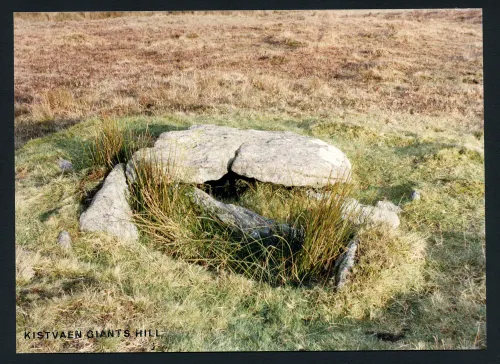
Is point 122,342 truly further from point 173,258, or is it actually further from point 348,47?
point 348,47

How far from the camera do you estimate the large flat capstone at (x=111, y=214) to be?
4.72 meters

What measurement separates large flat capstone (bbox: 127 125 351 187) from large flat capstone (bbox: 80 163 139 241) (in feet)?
0.97

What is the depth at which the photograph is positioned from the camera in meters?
3.99

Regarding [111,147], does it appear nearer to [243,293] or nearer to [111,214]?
[111,214]

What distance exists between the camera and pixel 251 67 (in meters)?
8.79

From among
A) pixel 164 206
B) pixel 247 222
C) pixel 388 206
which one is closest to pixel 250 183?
pixel 247 222

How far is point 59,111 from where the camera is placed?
715 centimetres

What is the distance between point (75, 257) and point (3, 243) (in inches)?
29.3

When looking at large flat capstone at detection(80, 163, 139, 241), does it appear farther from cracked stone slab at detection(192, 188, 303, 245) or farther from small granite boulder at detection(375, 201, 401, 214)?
small granite boulder at detection(375, 201, 401, 214)

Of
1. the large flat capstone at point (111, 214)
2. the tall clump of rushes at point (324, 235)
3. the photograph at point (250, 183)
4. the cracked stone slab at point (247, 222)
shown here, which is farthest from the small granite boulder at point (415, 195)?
the large flat capstone at point (111, 214)

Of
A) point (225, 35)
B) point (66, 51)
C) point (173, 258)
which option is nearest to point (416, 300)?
point (173, 258)

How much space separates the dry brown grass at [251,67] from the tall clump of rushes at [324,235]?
318 centimetres

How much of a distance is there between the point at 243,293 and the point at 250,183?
1.85 metres

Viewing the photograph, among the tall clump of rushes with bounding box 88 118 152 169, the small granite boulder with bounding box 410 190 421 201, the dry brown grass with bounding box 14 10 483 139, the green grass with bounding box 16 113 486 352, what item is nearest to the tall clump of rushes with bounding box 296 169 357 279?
the green grass with bounding box 16 113 486 352
